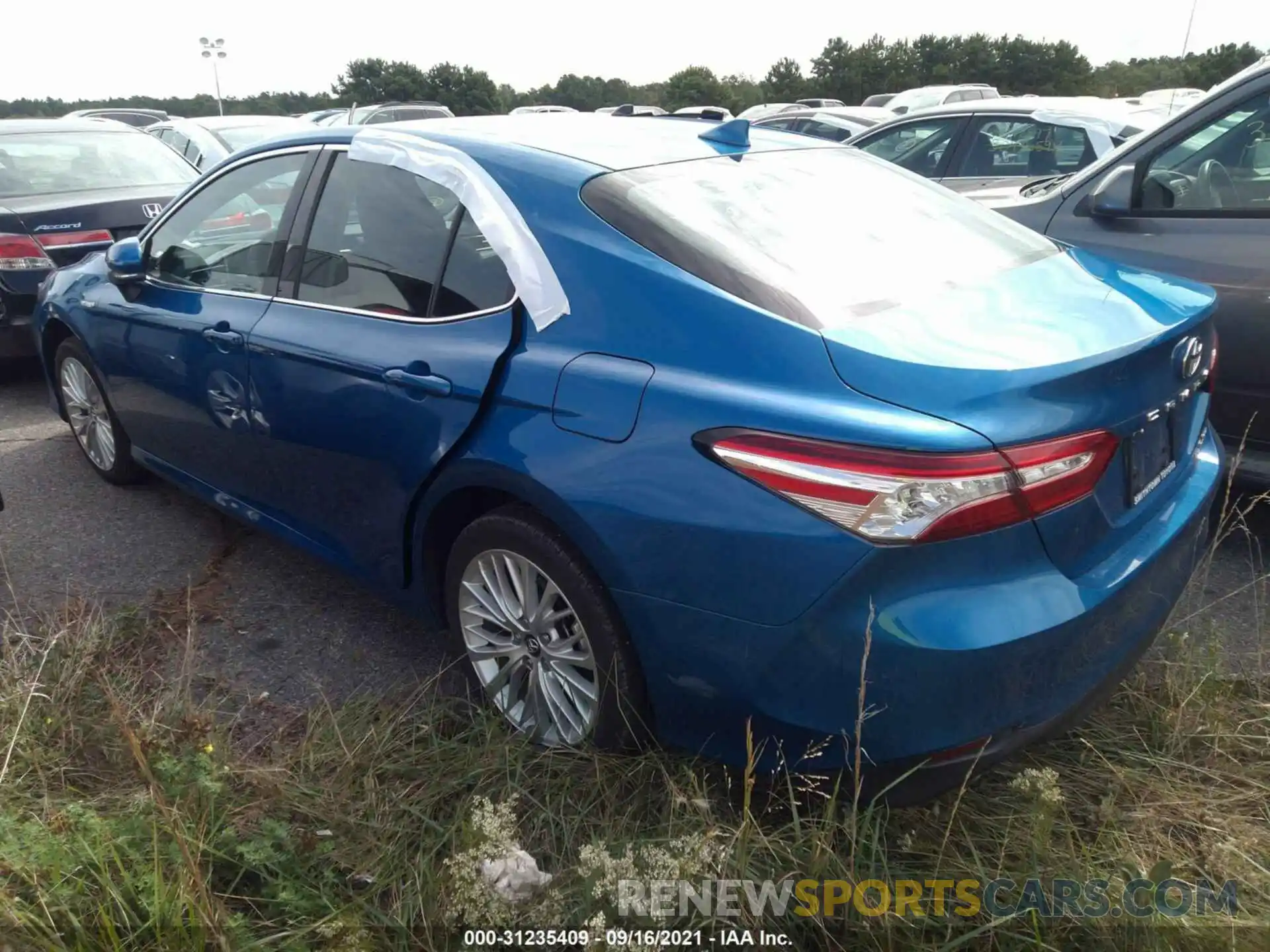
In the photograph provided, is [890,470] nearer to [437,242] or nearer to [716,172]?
[716,172]

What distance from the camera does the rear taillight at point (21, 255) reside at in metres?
5.75

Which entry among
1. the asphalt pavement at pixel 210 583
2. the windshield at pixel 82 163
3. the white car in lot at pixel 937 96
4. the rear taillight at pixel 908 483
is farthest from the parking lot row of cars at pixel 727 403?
the white car in lot at pixel 937 96

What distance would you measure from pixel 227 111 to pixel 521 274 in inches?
2369

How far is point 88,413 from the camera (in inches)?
183

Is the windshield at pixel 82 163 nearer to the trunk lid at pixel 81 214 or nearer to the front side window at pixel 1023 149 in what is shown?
the trunk lid at pixel 81 214

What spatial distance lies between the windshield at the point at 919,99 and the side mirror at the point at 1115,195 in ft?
63.5

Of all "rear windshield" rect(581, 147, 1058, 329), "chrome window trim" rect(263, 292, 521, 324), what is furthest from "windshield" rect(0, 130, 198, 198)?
"rear windshield" rect(581, 147, 1058, 329)

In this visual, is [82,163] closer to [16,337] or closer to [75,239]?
[75,239]

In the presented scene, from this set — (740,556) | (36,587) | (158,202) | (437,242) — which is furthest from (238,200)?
(158,202)

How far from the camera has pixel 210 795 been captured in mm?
2334

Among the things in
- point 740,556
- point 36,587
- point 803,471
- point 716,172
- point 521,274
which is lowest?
point 36,587

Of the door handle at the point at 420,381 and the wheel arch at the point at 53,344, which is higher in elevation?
the door handle at the point at 420,381

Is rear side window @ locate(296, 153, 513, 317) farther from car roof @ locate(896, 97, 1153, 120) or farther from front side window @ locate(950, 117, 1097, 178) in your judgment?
car roof @ locate(896, 97, 1153, 120)

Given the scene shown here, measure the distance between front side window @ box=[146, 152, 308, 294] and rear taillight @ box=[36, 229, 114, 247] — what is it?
240cm
